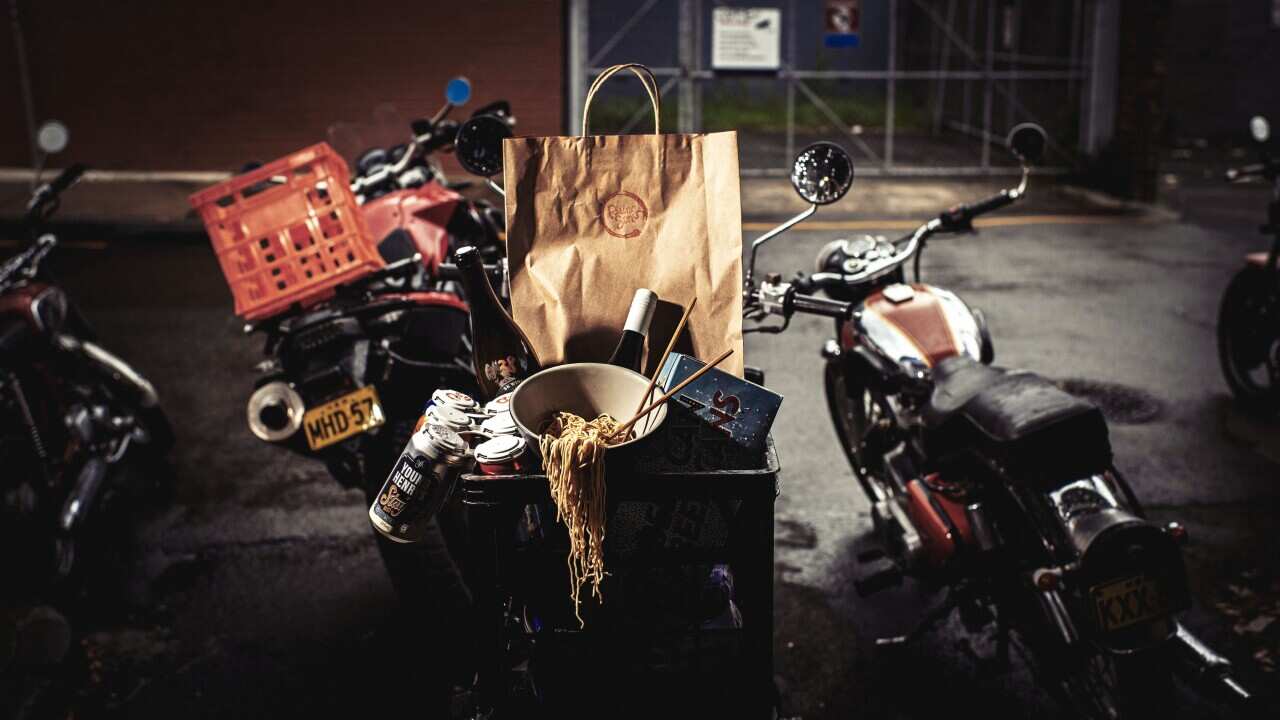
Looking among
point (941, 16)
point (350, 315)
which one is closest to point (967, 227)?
point (350, 315)

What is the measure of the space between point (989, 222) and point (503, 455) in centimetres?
957

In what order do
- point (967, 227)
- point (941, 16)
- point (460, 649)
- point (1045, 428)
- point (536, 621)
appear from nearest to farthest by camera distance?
point (536, 621) → point (1045, 428) → point (460, 649) → point (967, 227) → point (941, 16)

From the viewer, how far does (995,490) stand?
3020 millimetres

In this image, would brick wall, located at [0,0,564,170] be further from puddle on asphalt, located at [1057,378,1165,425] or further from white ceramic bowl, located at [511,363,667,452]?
white ceramic bowl, located at [511,363,667,452]

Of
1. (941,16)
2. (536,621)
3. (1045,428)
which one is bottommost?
(536,621)

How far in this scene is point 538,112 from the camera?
1341cm

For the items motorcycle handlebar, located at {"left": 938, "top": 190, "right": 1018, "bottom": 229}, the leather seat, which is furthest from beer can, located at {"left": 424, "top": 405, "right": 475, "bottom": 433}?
motorcycle handlebar, located at {"left": 938, "top": 190, "right": 1018, "bottom": 229}

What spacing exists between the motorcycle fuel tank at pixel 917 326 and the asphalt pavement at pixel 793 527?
0.99 metres

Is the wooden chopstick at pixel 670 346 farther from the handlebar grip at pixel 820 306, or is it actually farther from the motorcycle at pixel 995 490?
the handlebar grip at pixel 820 306

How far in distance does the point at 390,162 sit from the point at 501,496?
9.86 feet

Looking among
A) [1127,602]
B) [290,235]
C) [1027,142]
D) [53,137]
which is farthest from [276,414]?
[1027,142]

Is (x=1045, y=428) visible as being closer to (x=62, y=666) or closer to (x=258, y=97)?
(x=62, y=666)

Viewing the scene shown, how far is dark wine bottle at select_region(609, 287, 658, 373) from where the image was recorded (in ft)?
6.74

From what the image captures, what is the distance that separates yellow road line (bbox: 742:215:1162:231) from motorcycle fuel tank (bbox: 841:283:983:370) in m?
6.74
